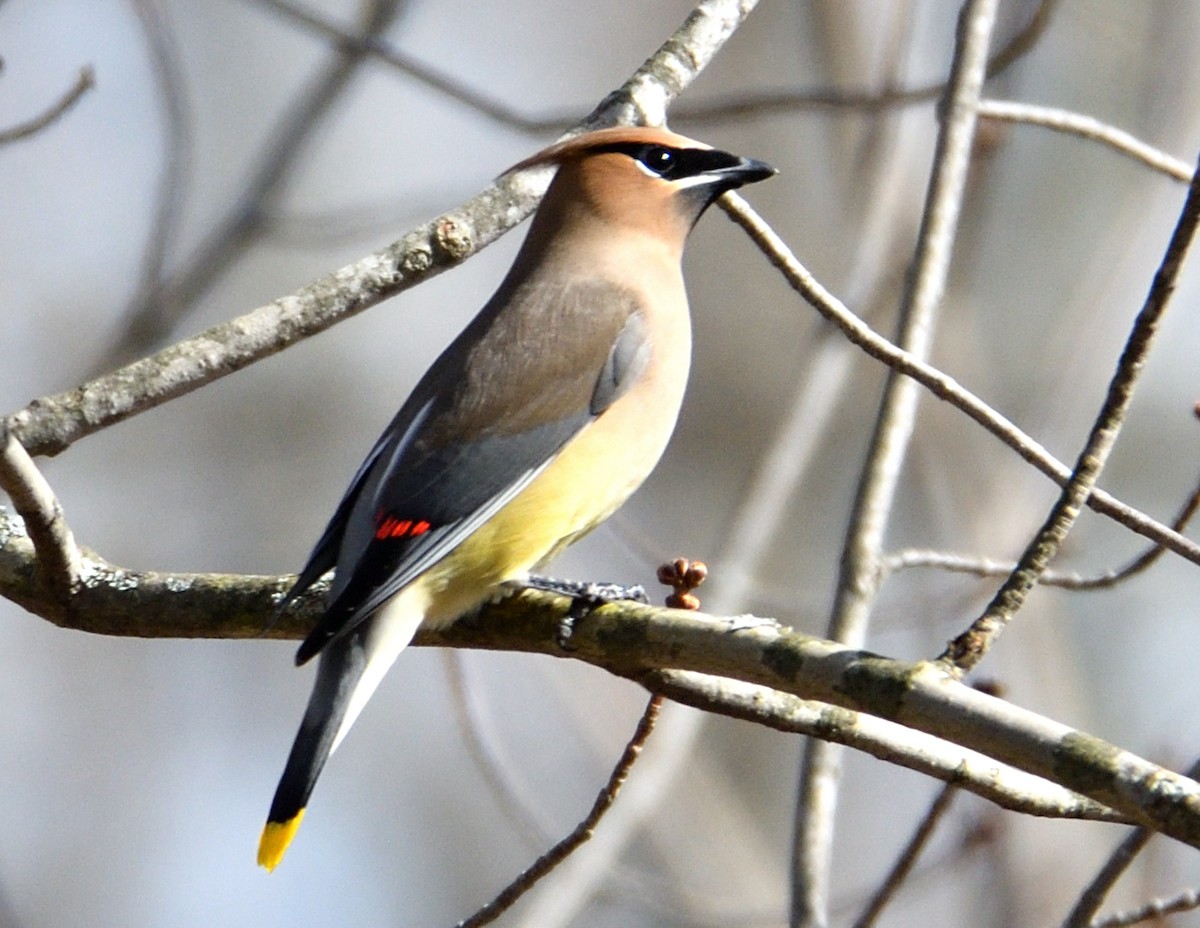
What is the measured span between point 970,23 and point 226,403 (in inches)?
224

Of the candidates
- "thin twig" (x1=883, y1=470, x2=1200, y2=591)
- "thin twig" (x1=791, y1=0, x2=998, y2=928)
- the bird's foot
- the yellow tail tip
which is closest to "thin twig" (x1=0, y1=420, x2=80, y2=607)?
the yellow tail tip

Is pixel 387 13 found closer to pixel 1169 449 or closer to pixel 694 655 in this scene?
pixel 694 655

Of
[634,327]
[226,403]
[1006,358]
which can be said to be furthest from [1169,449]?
[634,327]

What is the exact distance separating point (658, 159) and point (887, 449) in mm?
788

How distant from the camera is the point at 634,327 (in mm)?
3537

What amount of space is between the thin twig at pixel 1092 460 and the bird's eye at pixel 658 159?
1.48m

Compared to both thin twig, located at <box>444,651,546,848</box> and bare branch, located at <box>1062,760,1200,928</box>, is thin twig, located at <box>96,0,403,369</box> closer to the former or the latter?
thin twig, located at <box>444,651,546,848</box>

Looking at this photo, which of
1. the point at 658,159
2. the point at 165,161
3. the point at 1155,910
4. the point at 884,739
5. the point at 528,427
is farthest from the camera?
the point at 165,161

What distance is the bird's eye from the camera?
11.9 feet

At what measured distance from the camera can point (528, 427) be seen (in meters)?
3.35

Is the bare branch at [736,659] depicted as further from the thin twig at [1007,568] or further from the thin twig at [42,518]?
the thin twig at [1007,568]

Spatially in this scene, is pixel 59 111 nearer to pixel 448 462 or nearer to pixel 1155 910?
pixel 448 462

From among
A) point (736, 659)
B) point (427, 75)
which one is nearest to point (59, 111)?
point (427, 75)

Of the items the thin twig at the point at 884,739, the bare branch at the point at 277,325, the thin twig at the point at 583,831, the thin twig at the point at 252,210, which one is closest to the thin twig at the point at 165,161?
the thin twig at the point at 252,210
